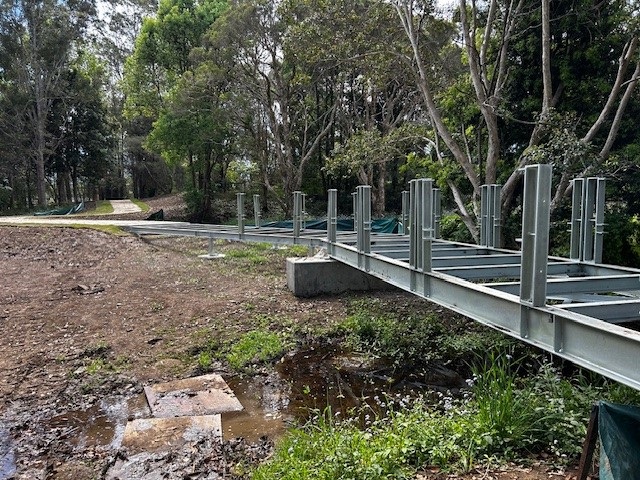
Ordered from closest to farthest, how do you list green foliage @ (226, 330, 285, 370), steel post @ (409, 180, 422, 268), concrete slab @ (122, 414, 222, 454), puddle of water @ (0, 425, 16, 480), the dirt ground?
puddle of water @ (0, 425, 16, 480)
the dirt ground
concrete slab @ (122, 414, 222, 454)
steel post @ (409, 180, 422, 268)
green foliage @ (226, 330, 285, 370)

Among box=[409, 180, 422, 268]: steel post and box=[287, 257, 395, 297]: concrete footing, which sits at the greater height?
box=[409, 180, 422, 268]: steel post

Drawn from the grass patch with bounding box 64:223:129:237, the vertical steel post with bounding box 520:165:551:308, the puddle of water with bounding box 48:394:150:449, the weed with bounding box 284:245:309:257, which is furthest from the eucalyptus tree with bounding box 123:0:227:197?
the vertical steel post with bounding box 520:165:551:308

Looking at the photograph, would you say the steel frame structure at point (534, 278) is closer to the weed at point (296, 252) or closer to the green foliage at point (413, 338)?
the green foliage at point (413, 338)

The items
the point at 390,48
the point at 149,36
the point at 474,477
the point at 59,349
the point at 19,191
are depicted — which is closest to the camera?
the point at 474,477

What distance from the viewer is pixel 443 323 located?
7.74 meters

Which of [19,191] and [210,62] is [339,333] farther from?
[19,191]

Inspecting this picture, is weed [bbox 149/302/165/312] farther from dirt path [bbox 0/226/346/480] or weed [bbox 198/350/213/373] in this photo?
weed [bbox 198/350/213/373]

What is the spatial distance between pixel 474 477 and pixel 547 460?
0.64 m

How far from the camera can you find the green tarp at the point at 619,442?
271 centimetres

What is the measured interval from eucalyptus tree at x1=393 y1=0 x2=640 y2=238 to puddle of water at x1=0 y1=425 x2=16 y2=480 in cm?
937

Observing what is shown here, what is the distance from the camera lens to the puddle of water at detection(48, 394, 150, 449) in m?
4.41

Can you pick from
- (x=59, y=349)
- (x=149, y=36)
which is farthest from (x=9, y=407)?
(x=149, y=36)

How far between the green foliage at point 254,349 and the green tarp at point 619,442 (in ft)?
13.9

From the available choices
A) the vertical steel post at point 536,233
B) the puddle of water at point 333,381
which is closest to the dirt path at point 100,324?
the puddle of water at point 333,381
